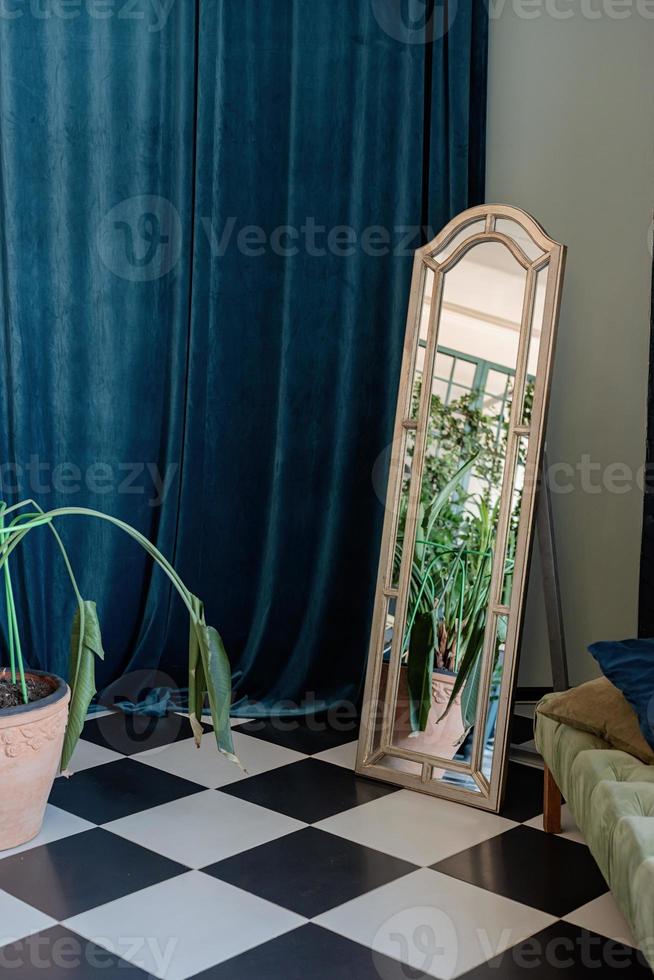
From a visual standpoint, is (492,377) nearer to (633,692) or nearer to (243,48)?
(633,692)

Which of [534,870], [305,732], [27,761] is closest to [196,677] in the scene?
[27,761]

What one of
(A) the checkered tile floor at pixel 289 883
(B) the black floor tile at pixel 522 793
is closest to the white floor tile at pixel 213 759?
(A) the checkered tile floor at pixel 289 883

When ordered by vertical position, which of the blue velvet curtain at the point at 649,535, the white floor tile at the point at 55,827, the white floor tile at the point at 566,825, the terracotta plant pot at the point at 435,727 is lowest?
the white floor tile at the point at 55,827

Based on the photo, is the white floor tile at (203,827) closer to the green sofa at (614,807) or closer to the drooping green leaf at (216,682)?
the drooping green leaf at (216,682)

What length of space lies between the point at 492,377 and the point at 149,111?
1.25 meters

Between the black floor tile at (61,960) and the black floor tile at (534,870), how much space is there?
70 cm

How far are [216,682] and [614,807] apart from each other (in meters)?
0.90

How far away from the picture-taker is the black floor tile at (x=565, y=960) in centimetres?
180

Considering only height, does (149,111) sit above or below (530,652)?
above

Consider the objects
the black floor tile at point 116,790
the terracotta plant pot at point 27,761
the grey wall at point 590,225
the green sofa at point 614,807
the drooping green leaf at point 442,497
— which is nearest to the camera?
the green sofa at point 614,807

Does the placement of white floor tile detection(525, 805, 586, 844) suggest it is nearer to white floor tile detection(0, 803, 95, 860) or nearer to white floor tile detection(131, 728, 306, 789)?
white floor tile detection(131, 728, 306, 789)

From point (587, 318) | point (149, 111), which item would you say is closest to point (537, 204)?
point (587, 318)

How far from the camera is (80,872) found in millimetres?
2135

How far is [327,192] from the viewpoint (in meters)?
3.17
